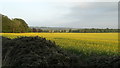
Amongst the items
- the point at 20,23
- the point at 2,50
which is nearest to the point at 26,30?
the point at 20,23

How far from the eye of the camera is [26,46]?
11.3 m

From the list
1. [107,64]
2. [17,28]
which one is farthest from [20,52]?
[17,28]

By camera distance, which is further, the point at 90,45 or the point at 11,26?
the point at 11,26

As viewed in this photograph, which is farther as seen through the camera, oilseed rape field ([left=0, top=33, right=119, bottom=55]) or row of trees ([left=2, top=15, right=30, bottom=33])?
row of trees ([left=2, top=15, right=30, bottom=33])

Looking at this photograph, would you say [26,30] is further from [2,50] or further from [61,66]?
[61,66]

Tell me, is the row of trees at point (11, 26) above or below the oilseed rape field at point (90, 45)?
above

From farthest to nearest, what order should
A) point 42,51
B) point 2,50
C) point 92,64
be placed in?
point 2,50, point 42,51, point 92,64

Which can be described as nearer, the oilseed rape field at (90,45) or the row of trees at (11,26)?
the oilseed rape field at (90,45)

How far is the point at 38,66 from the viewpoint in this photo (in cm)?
834

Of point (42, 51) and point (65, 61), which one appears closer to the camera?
point (65, 61)

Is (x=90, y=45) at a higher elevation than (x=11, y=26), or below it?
below

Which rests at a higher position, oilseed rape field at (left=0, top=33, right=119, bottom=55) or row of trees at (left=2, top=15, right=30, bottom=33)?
row of trees at (left=2, top=15, right=30, bottom=33)

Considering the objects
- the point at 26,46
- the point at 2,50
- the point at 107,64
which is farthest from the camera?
the point at 2,50

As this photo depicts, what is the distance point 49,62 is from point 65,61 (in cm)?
73
